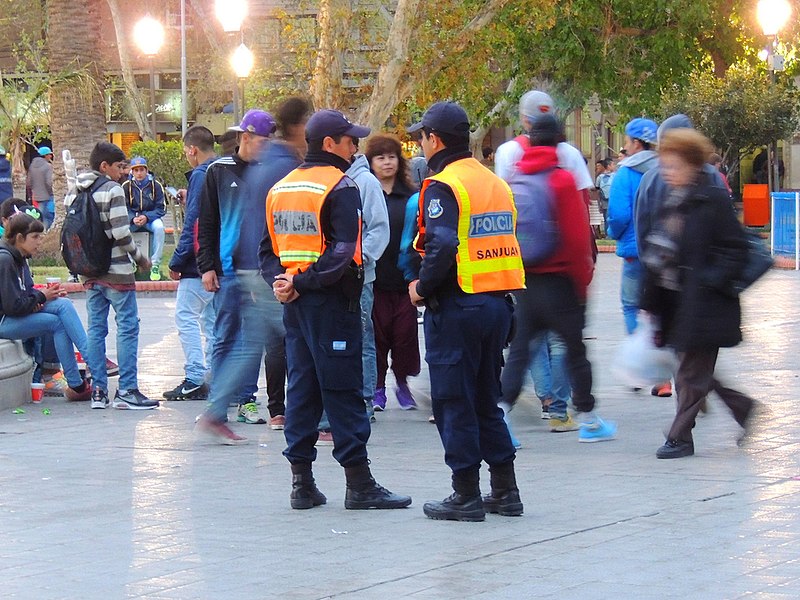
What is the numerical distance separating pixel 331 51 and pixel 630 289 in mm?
12901

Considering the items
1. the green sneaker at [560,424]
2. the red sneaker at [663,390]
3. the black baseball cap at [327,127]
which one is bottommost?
the red sneaker at [663,390]

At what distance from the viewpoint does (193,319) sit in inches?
426

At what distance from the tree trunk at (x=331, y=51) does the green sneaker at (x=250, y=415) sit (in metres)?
13.2

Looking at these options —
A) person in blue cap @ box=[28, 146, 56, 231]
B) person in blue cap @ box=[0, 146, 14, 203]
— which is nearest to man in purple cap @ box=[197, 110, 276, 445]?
person in blue cap @ box=[0, 146, 14, 203]

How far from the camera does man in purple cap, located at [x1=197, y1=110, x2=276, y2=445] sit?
854 cm

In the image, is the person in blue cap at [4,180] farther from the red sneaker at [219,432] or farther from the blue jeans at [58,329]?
the red sneaker at [219,432]

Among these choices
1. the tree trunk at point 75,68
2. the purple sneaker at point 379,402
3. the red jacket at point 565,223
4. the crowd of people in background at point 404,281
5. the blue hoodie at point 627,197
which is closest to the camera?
the crowd of people in background at point 404,281

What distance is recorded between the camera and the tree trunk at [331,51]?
2217cm

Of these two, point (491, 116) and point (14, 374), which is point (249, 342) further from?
point (491, 116)

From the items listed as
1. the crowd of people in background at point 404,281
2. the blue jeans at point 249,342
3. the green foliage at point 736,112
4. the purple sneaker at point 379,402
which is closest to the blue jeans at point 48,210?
the crowd of people in background at point 404,281

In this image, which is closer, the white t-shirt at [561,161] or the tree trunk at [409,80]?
the white t-shirt at [561,161]

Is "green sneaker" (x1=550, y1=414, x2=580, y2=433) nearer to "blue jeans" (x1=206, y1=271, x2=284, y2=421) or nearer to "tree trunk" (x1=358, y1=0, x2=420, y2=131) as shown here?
"blue jeans" (x1=206, y1=271, x2=284, y2=421)

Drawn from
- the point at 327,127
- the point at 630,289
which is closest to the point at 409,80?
the point at 630,289

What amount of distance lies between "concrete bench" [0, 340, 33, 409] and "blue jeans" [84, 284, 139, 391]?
554 mm
